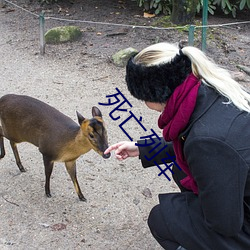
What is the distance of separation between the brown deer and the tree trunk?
12.5 ft

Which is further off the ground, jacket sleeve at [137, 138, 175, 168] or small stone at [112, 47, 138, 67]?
jacket sleeve at [137, 138, 175, 168]

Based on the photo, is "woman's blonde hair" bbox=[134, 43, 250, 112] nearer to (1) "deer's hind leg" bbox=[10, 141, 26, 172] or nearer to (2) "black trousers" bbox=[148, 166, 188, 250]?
(2) "black trousers" bbox=[148, 166, 188, 250]

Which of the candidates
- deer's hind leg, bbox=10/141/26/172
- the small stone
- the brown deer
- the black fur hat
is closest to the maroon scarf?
the black fur hat

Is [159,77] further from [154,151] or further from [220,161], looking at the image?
[154,151]

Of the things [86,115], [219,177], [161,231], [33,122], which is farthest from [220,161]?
[86,115]

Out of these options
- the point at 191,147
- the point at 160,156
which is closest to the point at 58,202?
the point at 160,156

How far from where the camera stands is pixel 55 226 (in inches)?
127

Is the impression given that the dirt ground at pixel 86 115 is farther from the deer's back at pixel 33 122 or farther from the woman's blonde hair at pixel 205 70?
the woman's blonde hair at pixel 205 70

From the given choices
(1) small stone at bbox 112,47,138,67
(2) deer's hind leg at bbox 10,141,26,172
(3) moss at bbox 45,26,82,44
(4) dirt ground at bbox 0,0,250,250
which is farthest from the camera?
(3) moss at bbox 45,26,82,44

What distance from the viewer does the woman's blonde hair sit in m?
2.04

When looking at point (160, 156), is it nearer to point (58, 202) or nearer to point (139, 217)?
point (139, 217)

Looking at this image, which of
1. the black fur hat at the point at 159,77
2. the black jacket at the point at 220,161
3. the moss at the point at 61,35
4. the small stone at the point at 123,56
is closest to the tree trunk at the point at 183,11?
the small stone at the point at 123,56

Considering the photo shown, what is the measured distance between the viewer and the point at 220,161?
6.32 feet

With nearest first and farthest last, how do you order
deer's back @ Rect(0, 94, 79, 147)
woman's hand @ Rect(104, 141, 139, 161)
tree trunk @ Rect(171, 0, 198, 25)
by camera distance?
1. woman's hand @ Rect(104, 141, 139, 161)
2. deer's back @ Rect(0, 94, 79, 147)
3. tree trunk @ Rect(171, 0, 198, 25)
